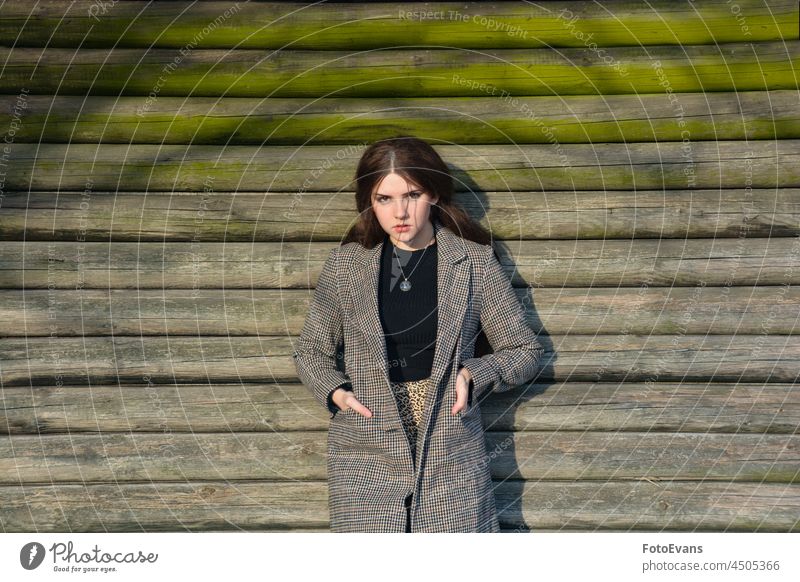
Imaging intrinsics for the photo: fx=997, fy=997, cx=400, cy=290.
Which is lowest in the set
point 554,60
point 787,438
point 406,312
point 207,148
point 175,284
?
point 787,438

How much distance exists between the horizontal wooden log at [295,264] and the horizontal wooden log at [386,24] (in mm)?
870

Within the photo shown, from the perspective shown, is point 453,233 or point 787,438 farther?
point 787,438

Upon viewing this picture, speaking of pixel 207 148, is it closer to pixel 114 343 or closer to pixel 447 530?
pixel 114 343

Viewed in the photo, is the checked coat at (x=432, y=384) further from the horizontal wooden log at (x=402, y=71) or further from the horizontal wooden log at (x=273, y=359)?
the horizontal wooden log at (x=402, y=71)

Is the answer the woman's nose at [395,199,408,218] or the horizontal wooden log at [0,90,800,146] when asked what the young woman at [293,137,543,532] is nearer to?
the woman's nose at [395,199,408,218]

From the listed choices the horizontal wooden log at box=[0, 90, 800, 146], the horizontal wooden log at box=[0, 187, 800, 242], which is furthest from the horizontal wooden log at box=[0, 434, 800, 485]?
the horizontal wooden log at box=[0, 90, 800, 146]

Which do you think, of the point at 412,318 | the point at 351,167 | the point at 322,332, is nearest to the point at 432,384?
the point at 412,318

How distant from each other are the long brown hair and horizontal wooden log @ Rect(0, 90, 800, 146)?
48 centimetres

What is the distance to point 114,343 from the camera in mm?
4285

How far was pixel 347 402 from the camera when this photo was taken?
3.76 m

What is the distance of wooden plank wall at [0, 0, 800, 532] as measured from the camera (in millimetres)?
4266
